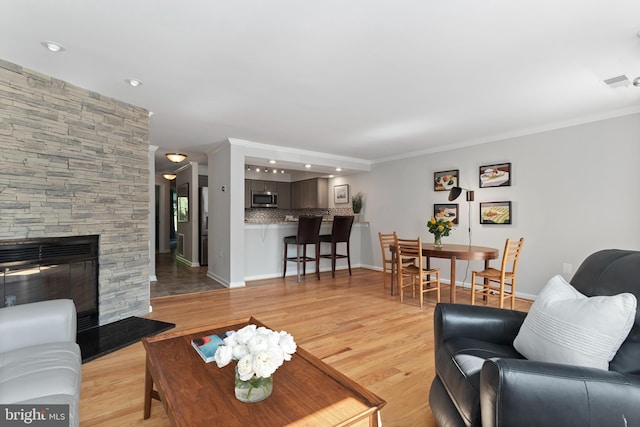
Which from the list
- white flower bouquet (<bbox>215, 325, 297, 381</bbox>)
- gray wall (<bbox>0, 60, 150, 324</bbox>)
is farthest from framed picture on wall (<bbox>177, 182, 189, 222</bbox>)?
white flower bouquet (<bbox>215, 325, 297, 381</bbox>)

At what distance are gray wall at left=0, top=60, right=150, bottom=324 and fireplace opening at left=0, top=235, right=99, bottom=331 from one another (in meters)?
0.07

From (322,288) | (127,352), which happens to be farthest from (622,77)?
(127,352)

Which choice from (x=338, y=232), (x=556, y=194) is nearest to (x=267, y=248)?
(x=338, y=232)

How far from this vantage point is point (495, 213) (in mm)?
4543

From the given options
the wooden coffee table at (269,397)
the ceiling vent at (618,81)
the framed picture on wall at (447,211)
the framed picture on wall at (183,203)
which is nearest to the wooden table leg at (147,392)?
the wooden coffee table at (269,397)

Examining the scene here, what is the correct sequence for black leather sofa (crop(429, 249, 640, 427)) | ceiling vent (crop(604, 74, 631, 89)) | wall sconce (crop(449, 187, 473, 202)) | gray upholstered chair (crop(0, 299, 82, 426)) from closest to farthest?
black leather sofa (crop(429, 249, 640, 427))
gray upholstered chair (crop(0, 299, 82, 426))
ceiling vent (crop(604, 74, 631, 89))
wall sconce (crop(449, 187, 473, 202))

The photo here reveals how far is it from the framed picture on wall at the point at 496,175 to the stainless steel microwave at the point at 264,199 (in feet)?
15.6

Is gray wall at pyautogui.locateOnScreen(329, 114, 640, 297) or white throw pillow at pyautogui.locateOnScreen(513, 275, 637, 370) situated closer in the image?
white throw pillow at pyautogui.locateOnScreen(513, 275, 637, 370)

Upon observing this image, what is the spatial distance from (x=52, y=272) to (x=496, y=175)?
5.23 metres

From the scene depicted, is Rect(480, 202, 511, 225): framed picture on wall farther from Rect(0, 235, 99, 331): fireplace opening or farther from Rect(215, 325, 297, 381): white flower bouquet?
Rect(0, 235, 99, 331): fireplace opening

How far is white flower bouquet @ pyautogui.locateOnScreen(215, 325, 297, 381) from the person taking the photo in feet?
3.67

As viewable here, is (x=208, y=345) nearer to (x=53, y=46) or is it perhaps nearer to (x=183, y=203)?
(x=53, y=46)

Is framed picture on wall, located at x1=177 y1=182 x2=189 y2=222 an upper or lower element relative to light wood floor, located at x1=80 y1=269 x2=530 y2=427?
upper

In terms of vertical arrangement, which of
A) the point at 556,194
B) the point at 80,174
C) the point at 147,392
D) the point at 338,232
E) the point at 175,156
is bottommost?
the point at 147,392
